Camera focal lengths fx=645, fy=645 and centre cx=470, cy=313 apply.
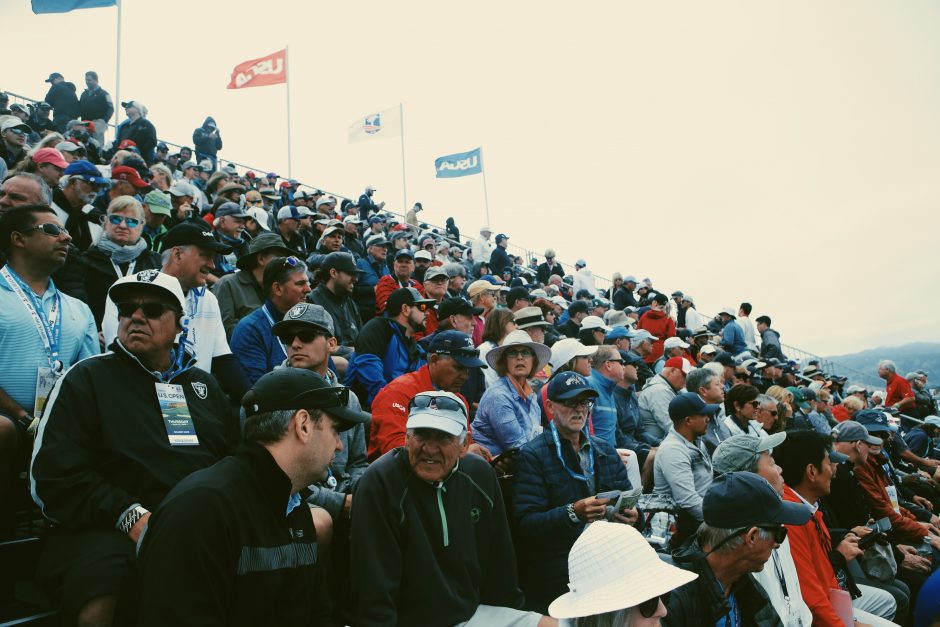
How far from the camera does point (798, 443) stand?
518cm

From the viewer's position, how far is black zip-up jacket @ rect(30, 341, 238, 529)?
8.57ft

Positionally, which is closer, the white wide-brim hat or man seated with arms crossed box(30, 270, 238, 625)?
the white wide-brim hat

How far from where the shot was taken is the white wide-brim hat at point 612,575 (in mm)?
2266

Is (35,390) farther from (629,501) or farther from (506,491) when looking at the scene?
(629,501)

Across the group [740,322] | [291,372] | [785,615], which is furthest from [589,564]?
Answer: [740,322]

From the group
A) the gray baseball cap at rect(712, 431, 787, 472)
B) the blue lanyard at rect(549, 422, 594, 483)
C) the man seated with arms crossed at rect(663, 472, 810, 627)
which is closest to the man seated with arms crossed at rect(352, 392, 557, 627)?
the blue lanyard at rect(549, 422, 594, 483)

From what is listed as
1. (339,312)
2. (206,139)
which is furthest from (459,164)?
(339,312)

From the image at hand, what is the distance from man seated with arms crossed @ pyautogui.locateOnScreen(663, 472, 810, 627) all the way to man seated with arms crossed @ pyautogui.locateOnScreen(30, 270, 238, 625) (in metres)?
2.55

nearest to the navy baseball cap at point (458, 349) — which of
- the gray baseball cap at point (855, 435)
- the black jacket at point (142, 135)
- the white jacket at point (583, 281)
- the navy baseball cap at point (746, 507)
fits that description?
the navy baseball cap at point (746, 507)

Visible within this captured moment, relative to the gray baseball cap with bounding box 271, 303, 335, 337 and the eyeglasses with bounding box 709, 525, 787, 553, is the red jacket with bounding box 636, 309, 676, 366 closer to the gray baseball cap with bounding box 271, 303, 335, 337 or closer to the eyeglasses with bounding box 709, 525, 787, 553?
the eyeglasses with bounding box 709, 525, 787, 553

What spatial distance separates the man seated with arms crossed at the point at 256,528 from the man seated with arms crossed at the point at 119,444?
1.24ft

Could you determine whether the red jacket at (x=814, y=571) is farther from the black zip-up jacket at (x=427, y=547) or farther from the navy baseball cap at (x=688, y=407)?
the black zip-up jacket at (x=427, y=547)

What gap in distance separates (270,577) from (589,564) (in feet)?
3.99

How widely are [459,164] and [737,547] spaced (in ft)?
85.5
